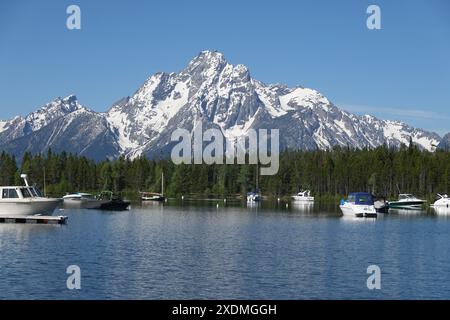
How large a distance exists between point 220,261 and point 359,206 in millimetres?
74035

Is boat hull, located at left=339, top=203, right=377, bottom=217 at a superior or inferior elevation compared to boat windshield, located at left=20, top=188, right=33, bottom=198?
inferior

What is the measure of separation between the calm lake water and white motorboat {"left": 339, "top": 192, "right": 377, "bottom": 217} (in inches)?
1221

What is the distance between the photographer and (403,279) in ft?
177

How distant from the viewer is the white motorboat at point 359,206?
131 meters

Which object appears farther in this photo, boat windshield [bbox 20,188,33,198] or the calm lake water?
boat windshield [bbox 20,188,33,198]

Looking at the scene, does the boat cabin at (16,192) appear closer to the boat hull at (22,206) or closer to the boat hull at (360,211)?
the boat hull at (22,206)

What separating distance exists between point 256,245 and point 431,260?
1932 cm

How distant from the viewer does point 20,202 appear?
95.5 meters

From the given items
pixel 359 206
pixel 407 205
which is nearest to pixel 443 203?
pixel 407 205

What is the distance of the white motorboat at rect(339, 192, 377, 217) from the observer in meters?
131

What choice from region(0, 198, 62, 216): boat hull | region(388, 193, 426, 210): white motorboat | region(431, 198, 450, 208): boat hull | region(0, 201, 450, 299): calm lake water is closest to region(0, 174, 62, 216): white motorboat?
region(0, 198, 62, 216): boat hull

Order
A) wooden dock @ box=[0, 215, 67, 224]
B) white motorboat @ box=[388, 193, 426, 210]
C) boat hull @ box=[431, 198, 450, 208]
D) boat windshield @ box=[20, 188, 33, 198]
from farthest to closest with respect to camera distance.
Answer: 1. white motorboat @ box=[388, 193, 426, 210]
2. boat hull @ box=[431, 198, 450, 208]
3. boat windshield @ box=[20, 188, 33, 198]
4. wooden dock @ box=[0, 215, 67, 224]

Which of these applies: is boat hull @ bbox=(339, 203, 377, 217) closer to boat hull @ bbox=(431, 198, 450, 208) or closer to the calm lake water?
the calm lake water
